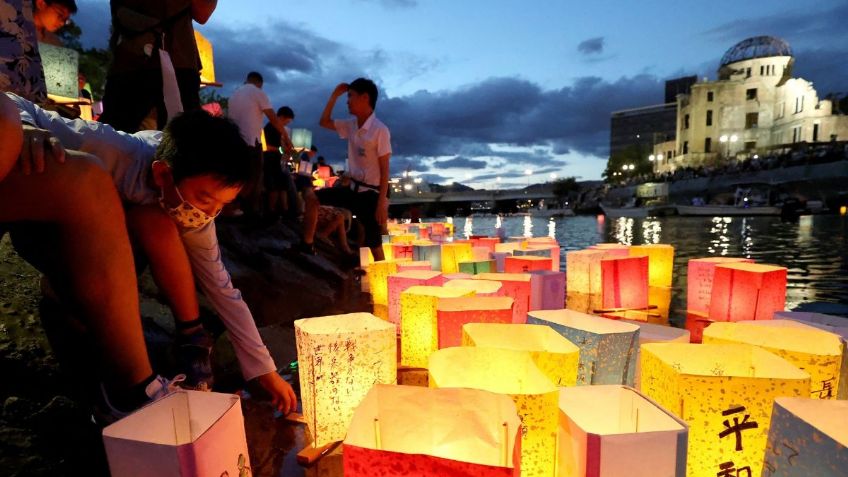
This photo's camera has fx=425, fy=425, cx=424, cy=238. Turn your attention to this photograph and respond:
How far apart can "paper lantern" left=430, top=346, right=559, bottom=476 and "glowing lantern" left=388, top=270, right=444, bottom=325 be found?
1167mm

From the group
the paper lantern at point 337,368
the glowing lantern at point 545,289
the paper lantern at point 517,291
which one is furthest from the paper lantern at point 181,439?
the glowing lantern at point 545,289

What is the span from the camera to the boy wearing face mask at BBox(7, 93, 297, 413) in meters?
1.37

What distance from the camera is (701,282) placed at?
280cm

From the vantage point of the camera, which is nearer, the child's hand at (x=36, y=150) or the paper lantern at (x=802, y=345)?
the child's hand at (x=36, y=150)

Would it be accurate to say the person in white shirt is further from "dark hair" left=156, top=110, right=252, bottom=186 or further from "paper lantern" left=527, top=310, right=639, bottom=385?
"paper lantern" left=527, top=310, right=639, bottom=385

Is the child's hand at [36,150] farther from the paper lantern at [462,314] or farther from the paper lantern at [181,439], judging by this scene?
the paper lantern at [462,314]

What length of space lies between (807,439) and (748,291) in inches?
68.9

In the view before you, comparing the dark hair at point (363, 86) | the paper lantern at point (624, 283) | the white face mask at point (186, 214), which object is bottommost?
the paper lantern at point (624, 283)

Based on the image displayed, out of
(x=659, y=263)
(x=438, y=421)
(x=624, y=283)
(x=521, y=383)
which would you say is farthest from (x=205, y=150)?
(x=659, y=263)

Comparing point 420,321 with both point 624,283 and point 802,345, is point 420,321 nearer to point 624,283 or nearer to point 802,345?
point 802,345

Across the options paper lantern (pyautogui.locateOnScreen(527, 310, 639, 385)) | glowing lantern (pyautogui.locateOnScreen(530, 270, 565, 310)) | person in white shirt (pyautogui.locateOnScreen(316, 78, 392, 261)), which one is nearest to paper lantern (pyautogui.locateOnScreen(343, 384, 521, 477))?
paper lantern (pyautogui.locateOnScreen(527, 310, 639, 385))

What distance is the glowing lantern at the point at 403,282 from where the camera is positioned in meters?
2.51

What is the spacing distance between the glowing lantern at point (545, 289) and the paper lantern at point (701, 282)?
3.09 feet

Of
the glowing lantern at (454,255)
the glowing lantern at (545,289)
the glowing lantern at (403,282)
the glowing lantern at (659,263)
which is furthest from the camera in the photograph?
the glowing lantern at (454,255)
